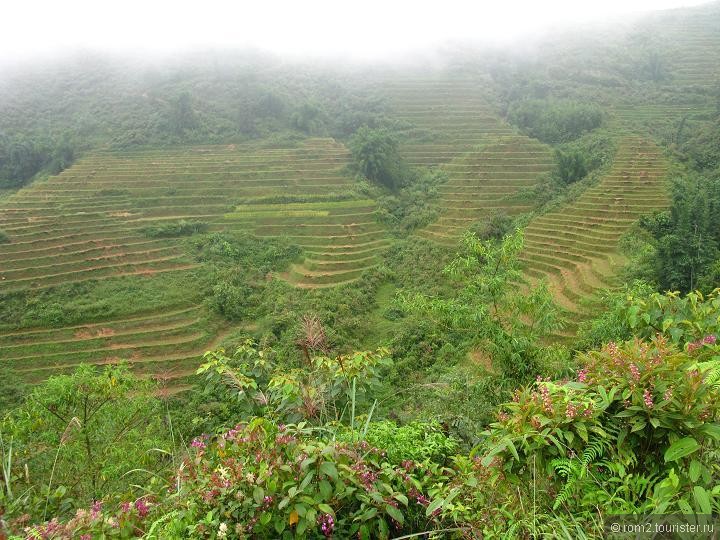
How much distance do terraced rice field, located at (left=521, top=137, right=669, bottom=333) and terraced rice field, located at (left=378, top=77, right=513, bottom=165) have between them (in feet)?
35.8

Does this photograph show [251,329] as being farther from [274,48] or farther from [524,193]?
[274,48]

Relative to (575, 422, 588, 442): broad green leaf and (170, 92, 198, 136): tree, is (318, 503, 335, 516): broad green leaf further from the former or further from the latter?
(170, 92, 198, 136): tree

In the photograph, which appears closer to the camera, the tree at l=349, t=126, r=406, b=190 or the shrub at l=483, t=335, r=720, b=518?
the shrub at l=483, t=335, r=720, b=518

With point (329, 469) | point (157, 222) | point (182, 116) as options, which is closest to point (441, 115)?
point (182, 116)

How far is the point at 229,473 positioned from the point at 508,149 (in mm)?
30056

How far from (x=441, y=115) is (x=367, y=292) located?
938 inches

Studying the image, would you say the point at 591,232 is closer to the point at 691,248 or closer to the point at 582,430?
the point at 691,248

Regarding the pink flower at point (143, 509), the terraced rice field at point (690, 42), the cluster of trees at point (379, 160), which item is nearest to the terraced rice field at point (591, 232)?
the cluster of trees at point (379, 160)

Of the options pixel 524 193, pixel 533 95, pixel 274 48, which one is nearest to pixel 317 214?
pixel 524 193

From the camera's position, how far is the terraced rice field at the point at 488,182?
75.6 feet

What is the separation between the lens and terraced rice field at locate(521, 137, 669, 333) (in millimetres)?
14922

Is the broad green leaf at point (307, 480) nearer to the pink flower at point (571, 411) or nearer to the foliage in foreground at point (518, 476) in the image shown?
the foliage in foreground at point (518, 476)

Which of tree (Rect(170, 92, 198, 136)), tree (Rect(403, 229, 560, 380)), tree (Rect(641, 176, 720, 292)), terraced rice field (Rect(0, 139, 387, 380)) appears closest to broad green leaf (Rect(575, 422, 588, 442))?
tree (Rect(403, 229, 560, 380))

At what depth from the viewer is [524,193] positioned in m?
23.7
